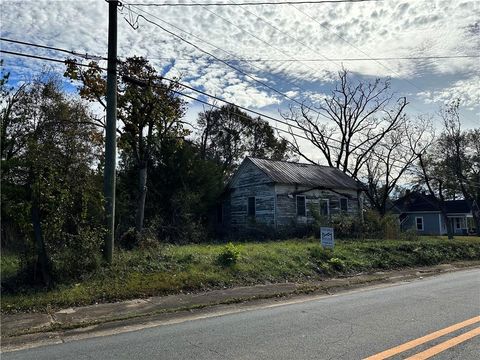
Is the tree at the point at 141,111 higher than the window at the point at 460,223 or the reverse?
higher

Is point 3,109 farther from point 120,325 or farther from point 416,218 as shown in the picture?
point 416,218

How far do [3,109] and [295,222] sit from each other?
61.0 feet

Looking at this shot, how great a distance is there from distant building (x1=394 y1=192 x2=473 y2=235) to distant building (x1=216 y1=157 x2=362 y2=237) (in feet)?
78.1

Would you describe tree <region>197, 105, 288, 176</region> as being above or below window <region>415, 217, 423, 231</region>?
above

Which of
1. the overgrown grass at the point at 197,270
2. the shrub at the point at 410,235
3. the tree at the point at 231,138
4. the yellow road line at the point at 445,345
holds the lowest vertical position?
the yellow road line at the point at 445,345

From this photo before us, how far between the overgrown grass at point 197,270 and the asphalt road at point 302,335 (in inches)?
100

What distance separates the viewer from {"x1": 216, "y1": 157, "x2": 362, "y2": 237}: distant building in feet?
91.4

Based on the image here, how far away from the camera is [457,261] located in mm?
20375

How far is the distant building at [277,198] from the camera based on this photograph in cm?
2784

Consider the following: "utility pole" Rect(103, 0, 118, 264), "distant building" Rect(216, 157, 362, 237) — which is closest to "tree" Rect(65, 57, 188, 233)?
"utility pole" Rect(103, 0, 118, 264)

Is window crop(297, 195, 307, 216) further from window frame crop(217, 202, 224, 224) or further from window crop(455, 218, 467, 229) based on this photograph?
window crop(455, 218, 467, 229)

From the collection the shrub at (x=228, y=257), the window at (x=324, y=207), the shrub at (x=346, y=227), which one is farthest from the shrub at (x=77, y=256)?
the window at (x=324, y=207)

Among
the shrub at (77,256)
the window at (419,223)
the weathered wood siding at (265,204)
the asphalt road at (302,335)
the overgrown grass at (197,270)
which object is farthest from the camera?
the window at (419,223)

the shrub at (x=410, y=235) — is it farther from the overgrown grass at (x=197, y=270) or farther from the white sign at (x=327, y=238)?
the white sign at (x=327, y=238)
